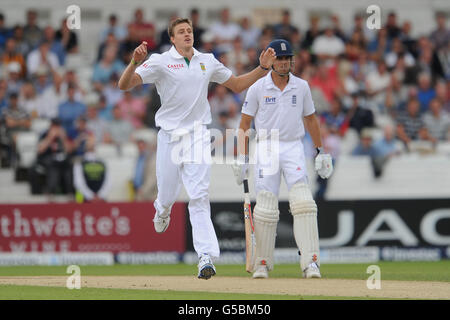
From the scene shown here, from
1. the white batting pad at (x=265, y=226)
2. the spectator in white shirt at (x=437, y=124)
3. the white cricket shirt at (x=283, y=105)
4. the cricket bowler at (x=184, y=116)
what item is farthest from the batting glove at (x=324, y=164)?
the spectator in white shirt at (x=437, y=124)

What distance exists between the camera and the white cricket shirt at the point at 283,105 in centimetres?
959

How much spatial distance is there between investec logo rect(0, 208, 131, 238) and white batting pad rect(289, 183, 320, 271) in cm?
550

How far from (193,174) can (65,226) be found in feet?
20.6

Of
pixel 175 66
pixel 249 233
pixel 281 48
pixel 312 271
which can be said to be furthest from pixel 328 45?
pixel 175 66

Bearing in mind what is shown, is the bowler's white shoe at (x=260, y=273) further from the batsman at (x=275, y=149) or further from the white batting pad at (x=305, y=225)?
the white batting pad at (x=305, y=225)

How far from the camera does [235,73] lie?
659 inches

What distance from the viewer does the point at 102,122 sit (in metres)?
16.4

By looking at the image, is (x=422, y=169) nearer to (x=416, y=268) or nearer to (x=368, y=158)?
(x=368, y=158)

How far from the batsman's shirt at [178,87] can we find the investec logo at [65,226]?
5951mm

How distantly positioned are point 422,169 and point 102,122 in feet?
18.3

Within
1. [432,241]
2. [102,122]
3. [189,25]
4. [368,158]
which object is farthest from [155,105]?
[189,25]

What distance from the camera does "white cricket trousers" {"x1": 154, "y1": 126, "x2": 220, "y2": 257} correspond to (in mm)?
8555

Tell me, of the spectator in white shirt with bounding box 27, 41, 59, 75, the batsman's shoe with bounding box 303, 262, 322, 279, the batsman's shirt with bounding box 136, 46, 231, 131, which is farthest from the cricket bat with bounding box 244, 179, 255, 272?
the spectator in white shirt with bounding box 27, 41, 59, 75

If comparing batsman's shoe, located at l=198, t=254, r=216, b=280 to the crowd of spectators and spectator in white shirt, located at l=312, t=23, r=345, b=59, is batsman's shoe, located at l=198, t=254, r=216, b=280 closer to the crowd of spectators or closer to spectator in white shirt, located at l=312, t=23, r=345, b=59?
the crowd of spectators
